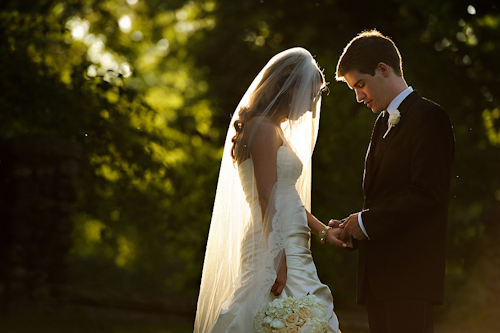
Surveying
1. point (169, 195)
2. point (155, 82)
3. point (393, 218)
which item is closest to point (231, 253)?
point (393, 218)

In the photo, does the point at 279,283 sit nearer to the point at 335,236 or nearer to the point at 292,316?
the point at 292,316

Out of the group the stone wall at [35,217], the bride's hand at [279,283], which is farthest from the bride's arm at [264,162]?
the stone wall at [35,217]

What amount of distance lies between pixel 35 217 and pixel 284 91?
5.10 m

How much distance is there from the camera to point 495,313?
7.48 meters

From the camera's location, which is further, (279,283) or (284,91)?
(284,91)

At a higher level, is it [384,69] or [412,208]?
[384,69]

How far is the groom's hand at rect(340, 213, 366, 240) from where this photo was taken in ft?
8.97

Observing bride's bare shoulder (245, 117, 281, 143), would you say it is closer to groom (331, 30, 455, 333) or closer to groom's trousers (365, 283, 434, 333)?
groom (331, 30, 455, 333)

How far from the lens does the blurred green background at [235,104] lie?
23.8ft

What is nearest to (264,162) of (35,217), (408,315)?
(408,315)

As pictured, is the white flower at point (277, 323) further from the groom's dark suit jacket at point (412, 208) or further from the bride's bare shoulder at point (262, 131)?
the bride's bare shoulder at point (262, 131)

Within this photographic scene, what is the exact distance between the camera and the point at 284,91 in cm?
297

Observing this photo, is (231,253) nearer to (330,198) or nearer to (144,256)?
(330,198)

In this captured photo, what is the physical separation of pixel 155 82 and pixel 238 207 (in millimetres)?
12425
